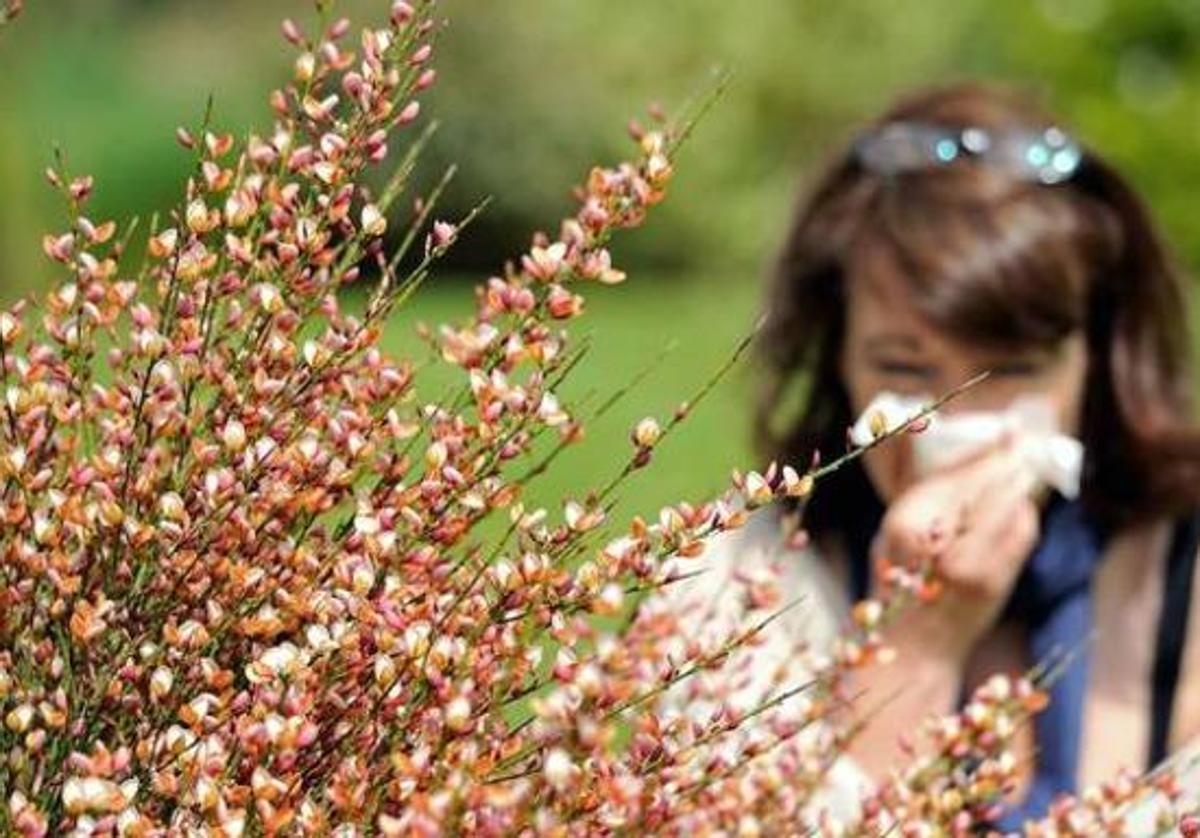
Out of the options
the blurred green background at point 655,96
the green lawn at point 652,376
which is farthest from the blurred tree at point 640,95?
the green lawn at point 652,376

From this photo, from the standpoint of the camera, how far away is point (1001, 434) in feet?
9.36

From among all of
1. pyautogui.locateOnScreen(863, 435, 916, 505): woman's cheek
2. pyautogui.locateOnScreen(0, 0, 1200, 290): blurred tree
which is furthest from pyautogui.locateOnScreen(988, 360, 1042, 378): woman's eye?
pyautogui.locateOnScreen(0, 0, 1200, 290): blurred tree

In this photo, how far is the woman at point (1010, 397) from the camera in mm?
2887

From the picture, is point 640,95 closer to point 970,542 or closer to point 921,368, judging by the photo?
point 921,368

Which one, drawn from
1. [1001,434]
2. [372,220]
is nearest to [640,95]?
[1001,434]

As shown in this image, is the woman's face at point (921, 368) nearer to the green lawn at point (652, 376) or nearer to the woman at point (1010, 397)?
the woman at point (1010, 397)

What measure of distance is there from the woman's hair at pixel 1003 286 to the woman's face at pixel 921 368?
0.07ft

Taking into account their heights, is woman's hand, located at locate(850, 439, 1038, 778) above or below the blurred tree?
below

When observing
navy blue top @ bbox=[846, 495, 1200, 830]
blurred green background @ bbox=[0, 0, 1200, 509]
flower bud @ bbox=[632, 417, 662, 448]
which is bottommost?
flower bud @ bbox=[632, 417, 662, 448]

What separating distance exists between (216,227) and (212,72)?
2102 cm

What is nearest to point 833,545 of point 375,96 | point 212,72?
point 375,96

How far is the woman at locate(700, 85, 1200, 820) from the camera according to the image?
9.47 ft

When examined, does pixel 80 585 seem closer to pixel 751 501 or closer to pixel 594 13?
pixel 751 501

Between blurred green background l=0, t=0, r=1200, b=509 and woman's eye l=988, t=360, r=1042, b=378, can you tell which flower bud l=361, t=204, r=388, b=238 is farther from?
blurred green background l=0, t=0, r=1200, b=509
